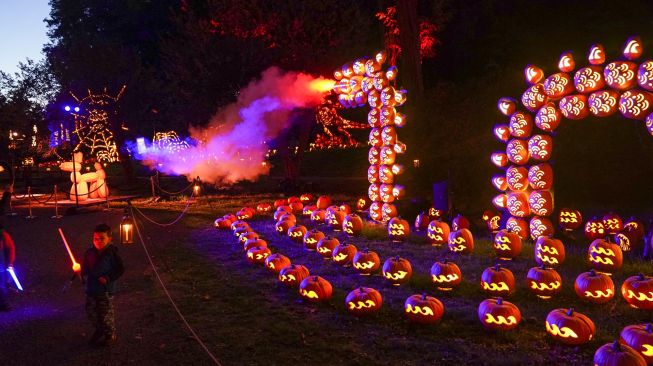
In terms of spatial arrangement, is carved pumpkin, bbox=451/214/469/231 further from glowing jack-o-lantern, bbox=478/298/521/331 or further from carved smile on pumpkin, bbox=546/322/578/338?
carved smile on pumpkin, bbox=546/322/578/338

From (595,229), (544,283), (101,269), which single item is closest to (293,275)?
(101,269)

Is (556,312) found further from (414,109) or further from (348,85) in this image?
(414,109)

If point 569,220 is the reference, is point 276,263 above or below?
below

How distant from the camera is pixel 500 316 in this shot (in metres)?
6.56

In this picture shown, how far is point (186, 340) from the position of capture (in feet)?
21.5

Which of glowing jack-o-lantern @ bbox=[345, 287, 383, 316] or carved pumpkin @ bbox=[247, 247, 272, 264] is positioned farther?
carved pumpkin @ bbox=[247, 247, 272, 264]

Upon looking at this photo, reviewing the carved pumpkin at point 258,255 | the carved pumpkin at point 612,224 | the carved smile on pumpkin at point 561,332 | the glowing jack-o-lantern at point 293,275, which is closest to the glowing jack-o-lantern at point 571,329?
the carved smile on pumpkin at point 561,332

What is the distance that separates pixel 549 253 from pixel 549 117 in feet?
9.24

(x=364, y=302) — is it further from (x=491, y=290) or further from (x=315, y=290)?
(x=491, y=290)

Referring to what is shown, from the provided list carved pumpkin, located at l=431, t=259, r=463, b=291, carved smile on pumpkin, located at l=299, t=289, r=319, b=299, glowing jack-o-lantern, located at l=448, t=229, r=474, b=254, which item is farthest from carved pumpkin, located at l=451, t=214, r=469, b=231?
carved smile on pumpkin, located at l=299, t=289, r=319, b=299

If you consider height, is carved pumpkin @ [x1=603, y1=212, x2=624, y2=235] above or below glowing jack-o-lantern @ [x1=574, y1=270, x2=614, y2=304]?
above

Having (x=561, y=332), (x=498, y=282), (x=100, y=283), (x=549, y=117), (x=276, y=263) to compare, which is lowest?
(x=561, y=332)

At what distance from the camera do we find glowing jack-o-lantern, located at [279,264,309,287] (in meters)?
8.77

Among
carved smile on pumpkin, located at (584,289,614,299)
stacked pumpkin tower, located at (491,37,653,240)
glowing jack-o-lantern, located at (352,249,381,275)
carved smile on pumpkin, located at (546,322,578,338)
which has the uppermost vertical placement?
stacked pumpkin tower, located at (491,37,653,240)
